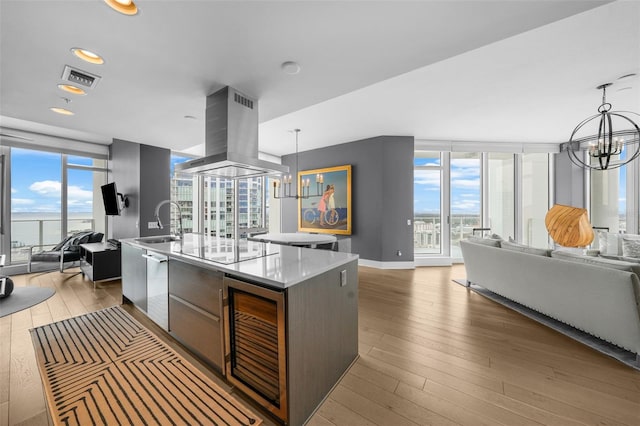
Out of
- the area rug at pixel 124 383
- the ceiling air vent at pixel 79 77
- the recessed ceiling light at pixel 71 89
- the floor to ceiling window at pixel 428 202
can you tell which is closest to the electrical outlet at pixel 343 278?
the area rug at pixel 124 383

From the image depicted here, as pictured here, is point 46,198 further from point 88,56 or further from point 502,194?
point 502,194

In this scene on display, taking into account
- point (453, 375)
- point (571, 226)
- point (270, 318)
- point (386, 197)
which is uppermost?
point (386, 197)

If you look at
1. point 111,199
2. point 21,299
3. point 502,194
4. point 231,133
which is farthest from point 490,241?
point 111,199

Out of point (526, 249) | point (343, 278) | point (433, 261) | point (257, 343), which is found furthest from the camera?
point (433, 261)

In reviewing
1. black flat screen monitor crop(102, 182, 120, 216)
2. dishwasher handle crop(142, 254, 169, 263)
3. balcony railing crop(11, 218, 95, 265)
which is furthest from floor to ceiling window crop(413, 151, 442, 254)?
balcony railing crop(11, 218, 95, 265)

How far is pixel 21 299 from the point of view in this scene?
2.26m

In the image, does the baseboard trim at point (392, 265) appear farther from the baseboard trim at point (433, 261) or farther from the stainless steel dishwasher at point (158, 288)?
the stainless steel dishwasher at point (158, 288)

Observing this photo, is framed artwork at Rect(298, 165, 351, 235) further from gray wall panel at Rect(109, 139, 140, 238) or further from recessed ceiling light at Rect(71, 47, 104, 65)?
recessed ceiling light at Rect(71, 47, 104, 65)

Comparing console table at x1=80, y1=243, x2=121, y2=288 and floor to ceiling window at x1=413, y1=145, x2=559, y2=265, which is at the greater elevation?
floor to ceiling window at x1=413, y1=145, x2=559, y2=265

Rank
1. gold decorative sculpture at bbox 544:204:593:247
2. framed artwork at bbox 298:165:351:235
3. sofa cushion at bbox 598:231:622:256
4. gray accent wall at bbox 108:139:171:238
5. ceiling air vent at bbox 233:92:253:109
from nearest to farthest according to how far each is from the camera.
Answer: ceiling air vent at bbox 233:92:253:109, gold decorative sculpture at bbox 544:204:593:247, sofa cushion at bbox 598:231:622:256, gray accent wall at bbox 108:139:171:238, framed artwork at bbox 298:165:351:235

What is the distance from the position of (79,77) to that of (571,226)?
485 centimetres

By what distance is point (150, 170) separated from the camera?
14.2 ft

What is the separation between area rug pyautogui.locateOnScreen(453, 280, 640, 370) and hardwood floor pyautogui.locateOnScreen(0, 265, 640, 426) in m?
0.09

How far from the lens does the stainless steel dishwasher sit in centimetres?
226
